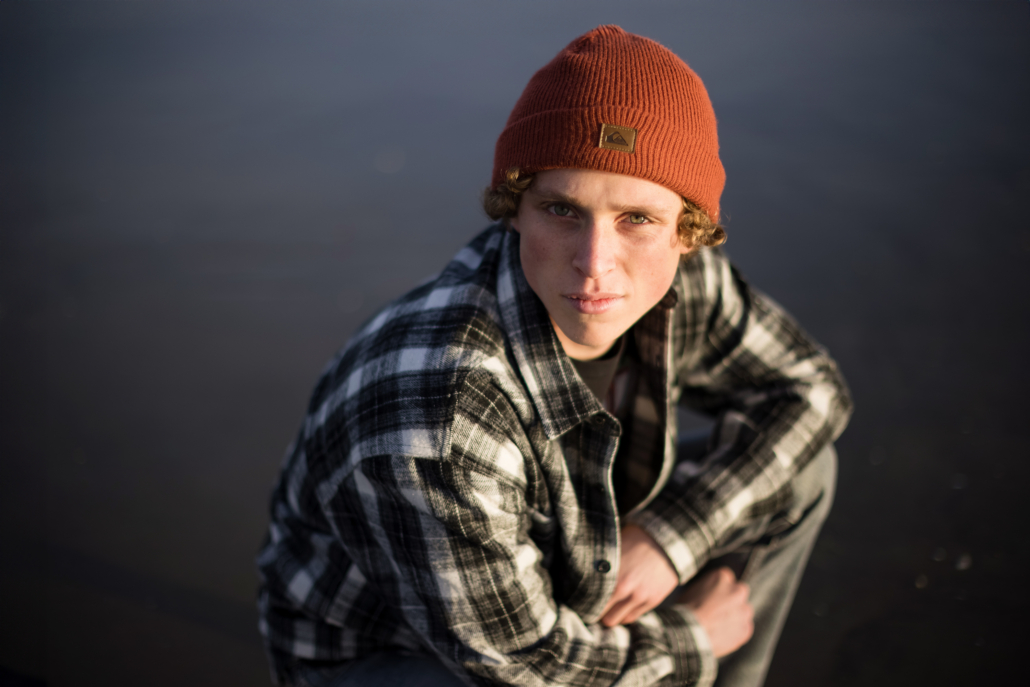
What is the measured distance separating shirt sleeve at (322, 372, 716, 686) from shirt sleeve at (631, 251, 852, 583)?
28 centimetres

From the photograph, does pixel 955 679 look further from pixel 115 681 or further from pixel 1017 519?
pixel 115 681

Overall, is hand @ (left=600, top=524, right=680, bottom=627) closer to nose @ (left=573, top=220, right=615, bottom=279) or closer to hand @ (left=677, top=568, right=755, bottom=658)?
hand @ (left=677, top=568, right=755, bottom=658)

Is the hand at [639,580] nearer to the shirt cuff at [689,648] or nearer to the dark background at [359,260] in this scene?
the shirt cuff at [689,648]

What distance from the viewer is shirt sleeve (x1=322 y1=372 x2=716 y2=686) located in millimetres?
1046

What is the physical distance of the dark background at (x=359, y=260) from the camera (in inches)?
76.5

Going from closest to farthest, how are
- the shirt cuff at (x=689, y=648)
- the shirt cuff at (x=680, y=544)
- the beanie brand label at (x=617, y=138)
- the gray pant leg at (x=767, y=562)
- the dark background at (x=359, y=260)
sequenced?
1. the beanie brand label at (x=617, y=138)
2. the shirt cuff at (x=689, y=648)
3. the shirt cuff at (x=680, y=544)
4. the gray pant leg at (x=767, y=562)
5. the dark background at (x=359, y=260)

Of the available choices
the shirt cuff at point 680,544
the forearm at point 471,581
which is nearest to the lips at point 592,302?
the forearm at point 471,581

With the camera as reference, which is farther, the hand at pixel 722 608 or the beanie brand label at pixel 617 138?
the hand at pixel 722 608

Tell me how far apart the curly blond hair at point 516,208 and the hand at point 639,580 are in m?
0.59

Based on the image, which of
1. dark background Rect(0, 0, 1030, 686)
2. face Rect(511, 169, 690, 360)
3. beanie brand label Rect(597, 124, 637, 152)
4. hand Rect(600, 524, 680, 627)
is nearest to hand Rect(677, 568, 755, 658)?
hand Rect(600, 524, 680, 627)

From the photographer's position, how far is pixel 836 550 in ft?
6.67

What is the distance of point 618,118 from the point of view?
1.02 m

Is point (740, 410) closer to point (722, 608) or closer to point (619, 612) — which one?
point (722, 608)

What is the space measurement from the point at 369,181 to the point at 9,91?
8.02 feet
